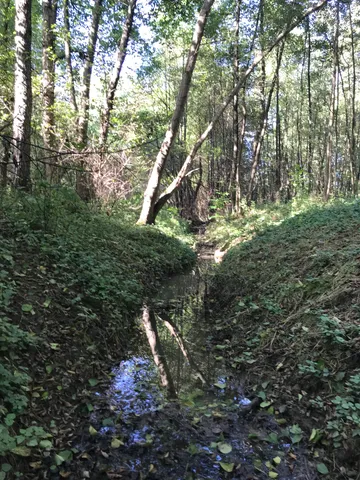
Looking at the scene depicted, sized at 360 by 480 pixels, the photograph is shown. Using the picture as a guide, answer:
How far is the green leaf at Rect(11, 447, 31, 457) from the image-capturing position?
7.50ft

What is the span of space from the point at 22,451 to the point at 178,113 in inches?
349

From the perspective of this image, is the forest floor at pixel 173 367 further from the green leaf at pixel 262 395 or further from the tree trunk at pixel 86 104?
the tree trunk at pixel 86 104

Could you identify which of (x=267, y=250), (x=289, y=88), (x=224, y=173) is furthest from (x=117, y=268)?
(x=289, y=88)

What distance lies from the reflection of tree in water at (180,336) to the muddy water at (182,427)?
0.07 feet

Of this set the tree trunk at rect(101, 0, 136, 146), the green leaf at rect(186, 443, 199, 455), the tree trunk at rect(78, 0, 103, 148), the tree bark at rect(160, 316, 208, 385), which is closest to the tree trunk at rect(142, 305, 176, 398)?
the tree bark at rect(160, 316, 208, 385)

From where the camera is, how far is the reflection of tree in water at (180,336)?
400cm

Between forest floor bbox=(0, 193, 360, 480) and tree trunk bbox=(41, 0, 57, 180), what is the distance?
310cm

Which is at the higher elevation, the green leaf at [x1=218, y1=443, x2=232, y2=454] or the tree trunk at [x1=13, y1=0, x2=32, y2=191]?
the tree trunk at [x1=13, y1=0, x2=32, y2=191]

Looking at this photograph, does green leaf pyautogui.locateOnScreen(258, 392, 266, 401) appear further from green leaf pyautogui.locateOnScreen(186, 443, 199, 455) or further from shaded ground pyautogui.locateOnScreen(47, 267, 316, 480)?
green leaf pyautogui.locateOnScreen(186, 443, 199, 455)

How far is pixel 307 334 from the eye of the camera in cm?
385

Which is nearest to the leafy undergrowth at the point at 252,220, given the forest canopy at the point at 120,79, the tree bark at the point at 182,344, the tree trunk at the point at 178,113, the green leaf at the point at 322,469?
the forest canopy at the point at 120,79

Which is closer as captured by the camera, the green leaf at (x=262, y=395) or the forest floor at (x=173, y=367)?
the forest floor at (x=173, y=367)

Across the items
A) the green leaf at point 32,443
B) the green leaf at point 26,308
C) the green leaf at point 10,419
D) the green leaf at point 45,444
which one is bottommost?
the green leaf at point 45,444

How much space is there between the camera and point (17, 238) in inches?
187
